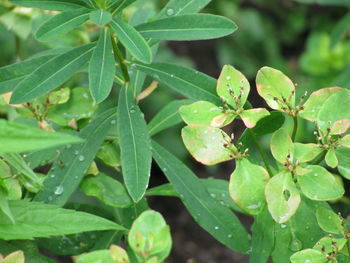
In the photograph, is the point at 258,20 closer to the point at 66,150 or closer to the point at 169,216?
the point at 169,216

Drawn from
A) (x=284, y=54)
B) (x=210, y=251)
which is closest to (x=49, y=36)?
(x=210, y=251)

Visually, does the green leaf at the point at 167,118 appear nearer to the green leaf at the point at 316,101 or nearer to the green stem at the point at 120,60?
the green stem at the point at 120,60

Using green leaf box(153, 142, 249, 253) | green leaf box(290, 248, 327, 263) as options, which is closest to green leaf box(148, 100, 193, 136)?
green leaf box(153, 142, 249, 253)

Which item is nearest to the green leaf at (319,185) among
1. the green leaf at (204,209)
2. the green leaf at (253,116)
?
the green leaf at (253,116)

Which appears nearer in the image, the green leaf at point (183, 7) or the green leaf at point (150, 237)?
the green leaf at point (150, 237)

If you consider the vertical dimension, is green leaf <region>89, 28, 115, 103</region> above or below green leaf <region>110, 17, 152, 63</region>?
below

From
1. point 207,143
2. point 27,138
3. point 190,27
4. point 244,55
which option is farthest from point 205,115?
point 244,55

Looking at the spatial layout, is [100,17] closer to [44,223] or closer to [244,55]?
[44,223]

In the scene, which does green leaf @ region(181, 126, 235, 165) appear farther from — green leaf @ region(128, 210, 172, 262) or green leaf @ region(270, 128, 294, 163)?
green leaf @ region(128, 210, 172, 262)
